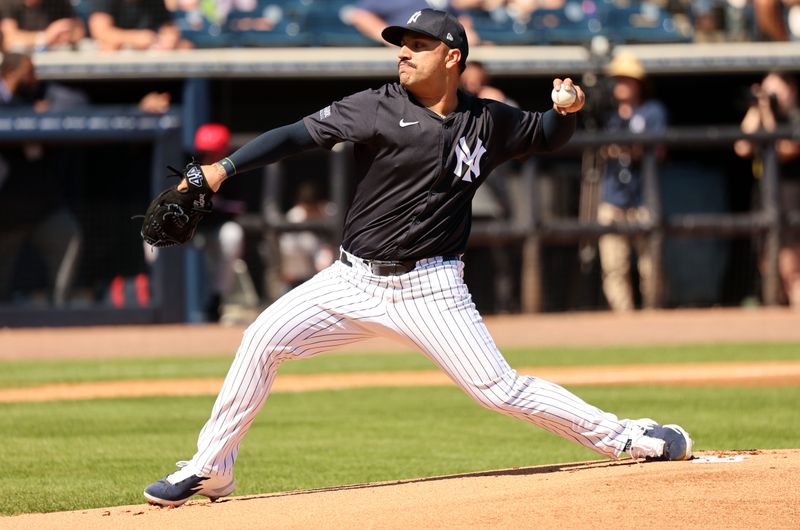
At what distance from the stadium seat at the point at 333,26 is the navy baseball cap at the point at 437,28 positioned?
29.1 ft

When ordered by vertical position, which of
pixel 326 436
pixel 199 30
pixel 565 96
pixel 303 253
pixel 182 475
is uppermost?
pixel 199 30

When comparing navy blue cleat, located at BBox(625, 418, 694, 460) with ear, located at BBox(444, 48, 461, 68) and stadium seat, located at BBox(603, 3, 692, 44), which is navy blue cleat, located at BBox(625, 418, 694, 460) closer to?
ear, located at BBox(444, 48, 461, 68)

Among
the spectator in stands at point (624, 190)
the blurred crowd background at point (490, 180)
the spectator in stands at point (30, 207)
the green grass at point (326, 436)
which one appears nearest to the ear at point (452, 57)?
the green grass at point (326, 436)

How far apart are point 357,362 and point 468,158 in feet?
19.9

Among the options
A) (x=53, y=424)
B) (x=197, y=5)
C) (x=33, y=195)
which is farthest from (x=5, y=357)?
(x=197, y=5)

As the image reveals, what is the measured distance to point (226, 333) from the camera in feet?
39.0

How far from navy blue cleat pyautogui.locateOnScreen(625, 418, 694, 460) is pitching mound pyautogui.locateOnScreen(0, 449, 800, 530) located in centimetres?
5

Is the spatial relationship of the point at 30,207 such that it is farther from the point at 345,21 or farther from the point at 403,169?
the point at 403,169

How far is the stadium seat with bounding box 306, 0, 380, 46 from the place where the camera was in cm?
1364

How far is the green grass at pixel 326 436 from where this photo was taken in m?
5.76

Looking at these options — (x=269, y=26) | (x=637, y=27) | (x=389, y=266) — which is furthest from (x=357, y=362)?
(x=389, y=266)

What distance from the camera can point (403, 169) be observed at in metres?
4.71

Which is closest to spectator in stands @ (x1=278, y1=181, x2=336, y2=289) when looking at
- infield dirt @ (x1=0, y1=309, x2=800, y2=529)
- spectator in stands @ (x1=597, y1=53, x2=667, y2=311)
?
spectator in stands @ (x1=597, y1=53, x2=667, y2=311)

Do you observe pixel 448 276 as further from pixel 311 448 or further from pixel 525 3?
pixel 525 3
